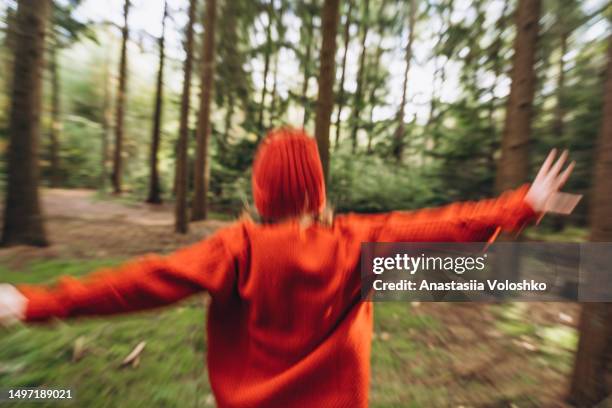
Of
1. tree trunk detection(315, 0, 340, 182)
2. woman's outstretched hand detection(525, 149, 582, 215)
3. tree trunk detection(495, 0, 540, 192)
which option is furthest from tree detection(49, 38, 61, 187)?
woman's outstretched hand detection(525, 149, 582, 215)

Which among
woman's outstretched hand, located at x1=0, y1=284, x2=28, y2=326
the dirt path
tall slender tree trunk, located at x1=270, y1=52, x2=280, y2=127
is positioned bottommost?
the dirt path

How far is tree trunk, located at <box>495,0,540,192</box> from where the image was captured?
508 centimetres

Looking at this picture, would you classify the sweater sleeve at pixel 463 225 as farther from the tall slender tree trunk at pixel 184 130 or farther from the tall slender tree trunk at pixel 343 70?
the tall slender tree trunk at pixel 343 70

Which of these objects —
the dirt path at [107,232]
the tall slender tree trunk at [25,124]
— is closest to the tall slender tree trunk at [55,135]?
the dirt path at [107,232]

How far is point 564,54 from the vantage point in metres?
9.17

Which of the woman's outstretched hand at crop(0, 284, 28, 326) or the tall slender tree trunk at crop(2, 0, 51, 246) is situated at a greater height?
the tall slender tree trunk at crop(2, 0, 51, 246)

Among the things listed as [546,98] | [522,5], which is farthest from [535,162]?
[522,5]

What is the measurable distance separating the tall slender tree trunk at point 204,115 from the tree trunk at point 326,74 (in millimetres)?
5183

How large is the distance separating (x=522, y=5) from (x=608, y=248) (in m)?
4.02

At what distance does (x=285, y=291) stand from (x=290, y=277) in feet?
0.19

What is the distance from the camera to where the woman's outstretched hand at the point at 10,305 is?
1.11m

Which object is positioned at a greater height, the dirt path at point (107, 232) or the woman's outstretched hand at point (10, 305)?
the woman's outstretched hand at point (10, 305)

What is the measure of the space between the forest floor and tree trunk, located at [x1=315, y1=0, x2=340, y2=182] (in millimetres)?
3301

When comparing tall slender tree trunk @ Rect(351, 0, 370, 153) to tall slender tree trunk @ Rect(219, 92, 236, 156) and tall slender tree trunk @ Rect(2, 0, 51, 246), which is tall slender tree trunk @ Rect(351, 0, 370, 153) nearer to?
tall slender tree trunk @ Rect(219, 92, 236, 156)
